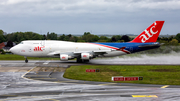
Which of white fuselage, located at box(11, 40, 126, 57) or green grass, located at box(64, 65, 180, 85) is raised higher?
white fuselage, located at box(11, 40, 126, 57)

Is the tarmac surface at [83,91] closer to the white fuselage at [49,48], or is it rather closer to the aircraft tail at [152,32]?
the white fuselage at [49,48]

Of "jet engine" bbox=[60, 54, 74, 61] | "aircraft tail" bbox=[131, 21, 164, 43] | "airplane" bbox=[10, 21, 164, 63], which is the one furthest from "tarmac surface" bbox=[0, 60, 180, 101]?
"aircraft tail" bbox=[131, 21, 164, 43]

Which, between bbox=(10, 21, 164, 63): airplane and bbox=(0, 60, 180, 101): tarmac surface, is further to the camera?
bbox=(10, 21, 164, 63): airplane

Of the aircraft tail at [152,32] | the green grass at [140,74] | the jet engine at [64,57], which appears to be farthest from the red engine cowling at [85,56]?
the aircraft tail at [152,32]

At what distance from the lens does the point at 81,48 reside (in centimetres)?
5147

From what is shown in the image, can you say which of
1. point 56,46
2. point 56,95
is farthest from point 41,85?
point 56,46

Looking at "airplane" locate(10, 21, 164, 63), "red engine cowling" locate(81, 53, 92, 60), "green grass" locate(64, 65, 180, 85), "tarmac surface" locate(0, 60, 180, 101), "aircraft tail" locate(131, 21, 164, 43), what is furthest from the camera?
"aircraft tail" locate(131, 21, 164, 43)

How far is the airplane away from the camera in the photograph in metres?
50.9

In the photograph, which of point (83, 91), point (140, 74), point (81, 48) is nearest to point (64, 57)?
point (81, 48)

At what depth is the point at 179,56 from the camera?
60688mm

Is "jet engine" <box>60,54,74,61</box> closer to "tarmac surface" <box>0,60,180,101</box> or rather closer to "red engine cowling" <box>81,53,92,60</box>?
"red engine cowling" <box>81,53,92,60</box>

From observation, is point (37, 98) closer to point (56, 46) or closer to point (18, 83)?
point (18, 83)

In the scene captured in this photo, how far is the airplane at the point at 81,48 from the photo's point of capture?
50906mm

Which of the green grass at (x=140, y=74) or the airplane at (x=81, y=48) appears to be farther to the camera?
the airplane at (x=81, y=48)
